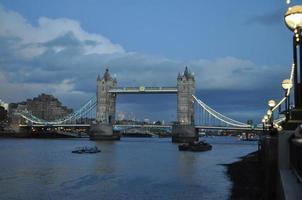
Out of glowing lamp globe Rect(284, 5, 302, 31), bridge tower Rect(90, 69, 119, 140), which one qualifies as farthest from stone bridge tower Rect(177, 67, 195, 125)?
glowing lamp globe Rect(284, 5, 302, 31)

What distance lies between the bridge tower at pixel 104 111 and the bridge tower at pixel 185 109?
19.6 metres

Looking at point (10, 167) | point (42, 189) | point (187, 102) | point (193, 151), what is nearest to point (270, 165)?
point (42, 189)

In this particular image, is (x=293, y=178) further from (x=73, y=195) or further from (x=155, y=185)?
(x=155, y=185)

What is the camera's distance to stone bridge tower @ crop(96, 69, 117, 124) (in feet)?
527

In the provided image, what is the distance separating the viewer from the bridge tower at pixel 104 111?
14788 cm

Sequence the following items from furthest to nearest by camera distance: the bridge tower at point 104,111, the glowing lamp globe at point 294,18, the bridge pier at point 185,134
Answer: the bridge tower at point 104,111 → the bridge pier at point 185,134 → the glowing lamp globe at point 294,18

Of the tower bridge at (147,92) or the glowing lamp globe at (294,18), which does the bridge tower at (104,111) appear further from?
the glowing lamp globe at (294,18)

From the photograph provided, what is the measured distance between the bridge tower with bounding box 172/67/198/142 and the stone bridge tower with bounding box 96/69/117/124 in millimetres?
21283

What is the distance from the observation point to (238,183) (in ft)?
109

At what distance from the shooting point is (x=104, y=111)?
161125 millimetres

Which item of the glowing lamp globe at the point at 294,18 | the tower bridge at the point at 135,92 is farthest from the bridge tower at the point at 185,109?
the glowing lamp globe at the point at 294,18

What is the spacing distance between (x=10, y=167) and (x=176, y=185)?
62.4ft

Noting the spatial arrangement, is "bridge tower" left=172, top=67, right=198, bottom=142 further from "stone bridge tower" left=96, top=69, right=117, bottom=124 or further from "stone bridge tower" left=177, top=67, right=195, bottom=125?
"stone bridge tower" left=96, top=69, right=117, bottom=124

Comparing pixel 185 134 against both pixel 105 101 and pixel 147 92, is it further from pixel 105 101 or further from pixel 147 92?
pixel 105 101
